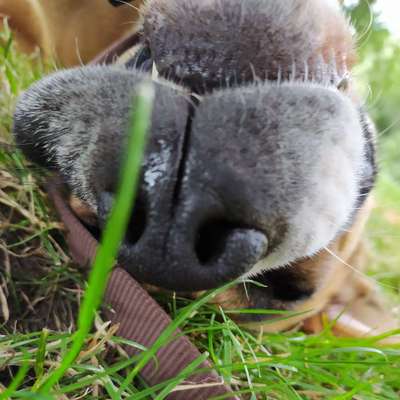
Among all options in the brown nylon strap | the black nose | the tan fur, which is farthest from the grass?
the tan fur

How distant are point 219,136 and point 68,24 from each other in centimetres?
135

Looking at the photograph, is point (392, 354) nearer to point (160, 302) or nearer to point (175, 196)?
point (160, 302)

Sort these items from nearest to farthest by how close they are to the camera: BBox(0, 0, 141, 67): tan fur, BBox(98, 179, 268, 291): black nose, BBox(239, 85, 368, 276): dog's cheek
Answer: BBox(98, 179, 268, 291): black nose, BBox(239, 85, 368, 276): dog's cheek, BBox(0, 0, 141, 67): tan fur

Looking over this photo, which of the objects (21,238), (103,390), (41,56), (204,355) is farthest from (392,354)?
(41,56)

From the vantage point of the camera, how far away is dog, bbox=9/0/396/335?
0.99m

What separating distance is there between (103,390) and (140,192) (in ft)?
1.70

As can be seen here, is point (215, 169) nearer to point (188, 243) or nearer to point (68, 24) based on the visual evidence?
point (188, 243)

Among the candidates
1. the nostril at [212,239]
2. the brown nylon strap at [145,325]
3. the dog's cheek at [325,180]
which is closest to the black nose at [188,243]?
the nostril at [212,239]

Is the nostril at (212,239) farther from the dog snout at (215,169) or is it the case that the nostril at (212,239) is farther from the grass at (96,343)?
the grass at (96,343)

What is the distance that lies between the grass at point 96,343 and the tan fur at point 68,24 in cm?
59

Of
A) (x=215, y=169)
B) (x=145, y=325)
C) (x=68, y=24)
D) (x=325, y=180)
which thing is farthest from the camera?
(x=68, y=24)

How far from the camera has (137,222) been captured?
1011mm

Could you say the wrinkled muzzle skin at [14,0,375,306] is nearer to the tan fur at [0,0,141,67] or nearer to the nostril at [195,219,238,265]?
the nostril at [195,219,238,265]

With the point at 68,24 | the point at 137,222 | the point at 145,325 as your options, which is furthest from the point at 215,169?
the point at 68,24
